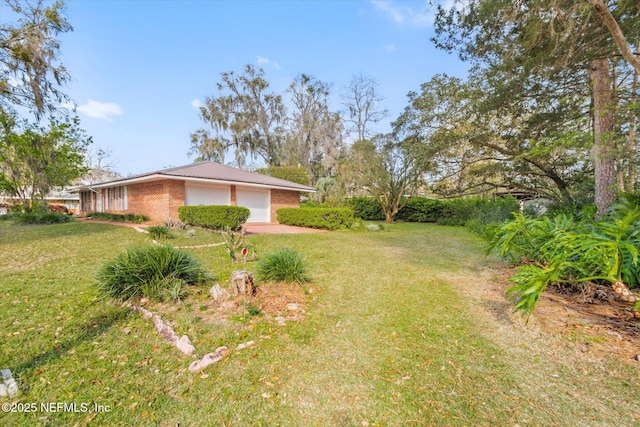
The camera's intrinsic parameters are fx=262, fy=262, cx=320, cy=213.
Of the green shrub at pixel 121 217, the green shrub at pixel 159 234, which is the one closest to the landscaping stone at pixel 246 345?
the green shrub at pixel 159 234

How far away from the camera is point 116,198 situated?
54.8ft

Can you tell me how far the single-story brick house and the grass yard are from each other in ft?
29.0

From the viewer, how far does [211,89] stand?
89.2 ft

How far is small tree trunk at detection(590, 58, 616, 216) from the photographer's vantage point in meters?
6.11

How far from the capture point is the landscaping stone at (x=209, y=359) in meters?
2.45

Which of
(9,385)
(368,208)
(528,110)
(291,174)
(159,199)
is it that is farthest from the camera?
(291,174)

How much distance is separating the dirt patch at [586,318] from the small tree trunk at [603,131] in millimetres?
3848

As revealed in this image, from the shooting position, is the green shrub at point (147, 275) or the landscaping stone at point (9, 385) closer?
the landscaping stone at point (9, 385)

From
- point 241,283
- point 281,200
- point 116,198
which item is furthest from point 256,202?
point 241,283

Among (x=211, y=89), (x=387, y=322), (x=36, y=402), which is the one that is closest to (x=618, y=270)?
(x=387, y=322)

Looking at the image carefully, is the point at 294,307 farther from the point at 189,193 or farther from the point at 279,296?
the point at 189,193

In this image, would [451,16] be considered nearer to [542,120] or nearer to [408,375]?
[542,120]

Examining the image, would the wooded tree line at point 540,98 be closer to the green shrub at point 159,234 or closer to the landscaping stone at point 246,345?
the landscaping stone at point 246,345

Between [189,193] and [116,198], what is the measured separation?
7.10 m
